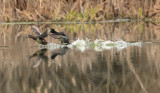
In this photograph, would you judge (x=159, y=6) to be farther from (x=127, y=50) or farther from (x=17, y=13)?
(x=127, y=50)

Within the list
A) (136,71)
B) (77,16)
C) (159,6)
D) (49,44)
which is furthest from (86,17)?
(136,71)

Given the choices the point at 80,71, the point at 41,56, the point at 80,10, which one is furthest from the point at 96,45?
the point at 80,10

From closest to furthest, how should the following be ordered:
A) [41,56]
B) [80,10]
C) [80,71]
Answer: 1. [80,71]
2. [41,56]
3. [80,10]

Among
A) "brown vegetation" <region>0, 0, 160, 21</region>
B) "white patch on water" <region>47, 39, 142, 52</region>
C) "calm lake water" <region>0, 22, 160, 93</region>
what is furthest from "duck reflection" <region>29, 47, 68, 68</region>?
"brown vegetation" <region>0, 0, 160, 21</region>

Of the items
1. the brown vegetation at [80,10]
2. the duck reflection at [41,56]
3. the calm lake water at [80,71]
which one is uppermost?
the brown vegetation at [80,10]

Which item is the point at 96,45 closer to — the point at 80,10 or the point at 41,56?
the point at 41,56

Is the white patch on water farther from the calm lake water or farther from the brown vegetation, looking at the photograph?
the brown vegetation

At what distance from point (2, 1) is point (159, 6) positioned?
7.46m

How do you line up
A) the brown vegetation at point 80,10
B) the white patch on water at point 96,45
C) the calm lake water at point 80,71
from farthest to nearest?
1. the brown vegetation at point 80,10
2. the white patch on water at point 96,45
3. the calm lake water at point 80,71

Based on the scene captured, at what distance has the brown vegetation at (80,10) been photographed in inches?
822

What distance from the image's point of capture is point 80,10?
69.5ft

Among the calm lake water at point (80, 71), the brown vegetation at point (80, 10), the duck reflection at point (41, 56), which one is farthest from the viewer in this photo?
the brown vegetation at point (80, 10)

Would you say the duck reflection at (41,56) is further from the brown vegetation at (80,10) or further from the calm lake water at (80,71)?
the brown vegetation at (80,10)

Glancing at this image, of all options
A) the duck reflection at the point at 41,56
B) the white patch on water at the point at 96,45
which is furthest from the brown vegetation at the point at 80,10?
the duck reflection at the point at 41,56
